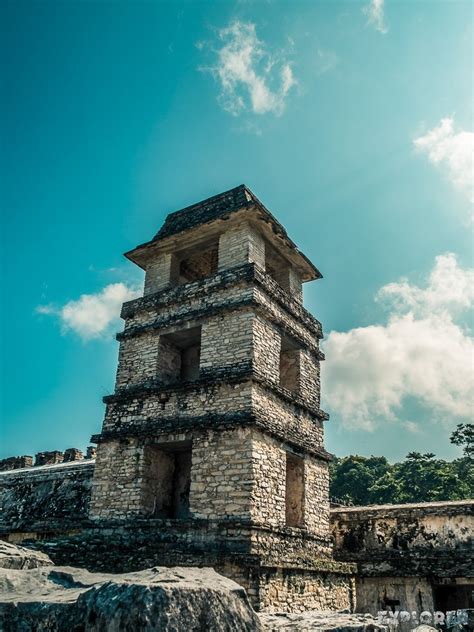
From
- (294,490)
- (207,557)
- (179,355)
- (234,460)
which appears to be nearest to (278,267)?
(179,355)

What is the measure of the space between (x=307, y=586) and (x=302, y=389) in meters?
4.95

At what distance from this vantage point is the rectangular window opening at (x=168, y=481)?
1244 cm

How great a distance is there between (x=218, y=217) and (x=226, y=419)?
5.76 meters

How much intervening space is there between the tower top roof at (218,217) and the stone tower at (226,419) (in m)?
0.05

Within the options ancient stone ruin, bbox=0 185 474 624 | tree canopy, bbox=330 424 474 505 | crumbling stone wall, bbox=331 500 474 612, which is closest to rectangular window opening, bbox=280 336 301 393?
ancient stone ruin, bbox=0 185 474 624

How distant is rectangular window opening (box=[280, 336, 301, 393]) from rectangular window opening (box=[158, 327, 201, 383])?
2.49 metres

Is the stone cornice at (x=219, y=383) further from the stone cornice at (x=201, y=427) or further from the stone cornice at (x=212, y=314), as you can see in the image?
the stone cornice at (x=212, y=314)

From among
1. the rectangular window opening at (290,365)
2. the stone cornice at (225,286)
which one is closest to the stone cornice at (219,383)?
the rectangular window opening at (290,365)

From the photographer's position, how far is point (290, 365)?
48.1 ft

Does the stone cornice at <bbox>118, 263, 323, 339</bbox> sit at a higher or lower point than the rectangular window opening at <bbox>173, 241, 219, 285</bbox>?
lower

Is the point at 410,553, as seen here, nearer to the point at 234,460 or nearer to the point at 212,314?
the point at 234,460

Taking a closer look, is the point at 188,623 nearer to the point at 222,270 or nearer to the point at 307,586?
the point at 307,586

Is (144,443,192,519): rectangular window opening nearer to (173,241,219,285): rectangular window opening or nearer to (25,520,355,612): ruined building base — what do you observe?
(25,520,355,612): ruined building base

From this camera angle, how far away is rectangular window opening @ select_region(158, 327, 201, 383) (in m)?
13.8
